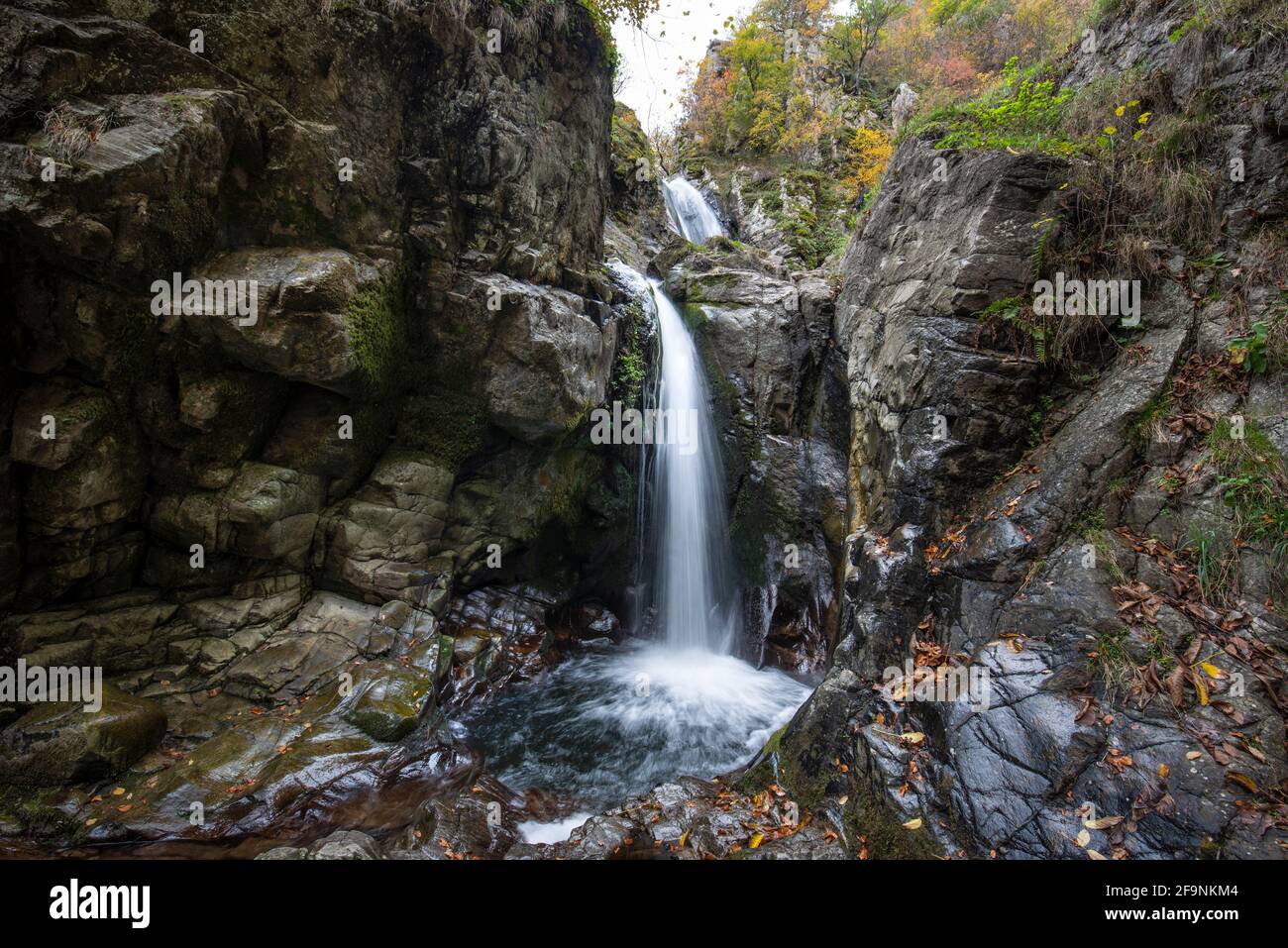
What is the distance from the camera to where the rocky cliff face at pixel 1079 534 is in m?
3.68

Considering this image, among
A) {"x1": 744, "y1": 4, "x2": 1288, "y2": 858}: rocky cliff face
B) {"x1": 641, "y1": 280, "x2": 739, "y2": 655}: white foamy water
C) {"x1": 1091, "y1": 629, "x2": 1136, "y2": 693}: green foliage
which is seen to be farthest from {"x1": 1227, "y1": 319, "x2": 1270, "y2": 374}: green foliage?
{"x1": 641, "y1": 280, "x2": 739, "y2": 655}: white foamy water

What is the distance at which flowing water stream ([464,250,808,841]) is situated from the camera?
6.45m

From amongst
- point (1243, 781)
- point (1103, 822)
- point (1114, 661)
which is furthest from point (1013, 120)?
point (1103, 822)

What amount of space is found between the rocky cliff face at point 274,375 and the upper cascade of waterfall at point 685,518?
228cm

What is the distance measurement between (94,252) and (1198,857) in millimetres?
10246

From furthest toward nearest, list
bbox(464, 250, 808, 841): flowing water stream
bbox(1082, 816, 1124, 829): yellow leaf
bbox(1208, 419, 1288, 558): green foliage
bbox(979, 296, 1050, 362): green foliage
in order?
1. bbox(464, 250, 808, 841): flowing water stream
2. bbox(979, 296, 1050, 362): green foliage
3. bbox(1208, 419, 1288, 558): green foliage
4. bbox(1082, 816, 1124, 829): yellow leaf

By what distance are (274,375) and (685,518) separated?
7092 mm

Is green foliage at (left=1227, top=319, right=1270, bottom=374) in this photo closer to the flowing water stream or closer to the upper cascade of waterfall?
the flowing water stream

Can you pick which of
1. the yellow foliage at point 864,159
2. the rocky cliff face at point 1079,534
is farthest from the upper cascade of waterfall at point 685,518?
the yellow foliage at point 864,159

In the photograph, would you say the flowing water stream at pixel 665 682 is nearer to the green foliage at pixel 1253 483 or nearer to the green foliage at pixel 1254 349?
the green foliage at pixel 1253 483

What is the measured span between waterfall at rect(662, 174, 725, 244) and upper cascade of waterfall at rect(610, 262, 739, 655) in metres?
10.3

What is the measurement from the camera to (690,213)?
19.4 m
